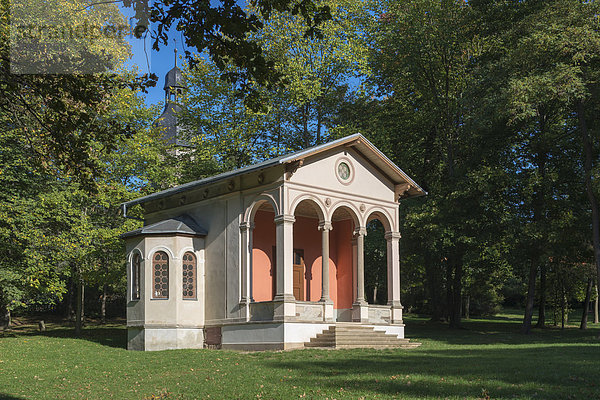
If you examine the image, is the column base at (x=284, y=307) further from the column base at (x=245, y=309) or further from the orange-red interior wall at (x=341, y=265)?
the orange-red interior wall at (x=341, y=265)

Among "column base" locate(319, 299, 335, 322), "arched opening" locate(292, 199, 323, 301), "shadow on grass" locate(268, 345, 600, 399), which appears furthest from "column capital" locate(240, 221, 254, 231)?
"shadow on grass" locate(268, 345, 600, 399)

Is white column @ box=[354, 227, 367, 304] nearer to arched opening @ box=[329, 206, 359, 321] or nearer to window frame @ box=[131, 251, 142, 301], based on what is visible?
arched opening @ box=[329, 206, 359, 321]

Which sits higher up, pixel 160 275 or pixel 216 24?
pixel 216 24

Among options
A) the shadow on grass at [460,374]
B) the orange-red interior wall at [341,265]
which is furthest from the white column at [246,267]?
the orange-red interior wall at [341,265]

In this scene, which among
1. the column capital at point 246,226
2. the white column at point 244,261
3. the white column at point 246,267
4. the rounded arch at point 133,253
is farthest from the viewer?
the rounded arch at point 133,253

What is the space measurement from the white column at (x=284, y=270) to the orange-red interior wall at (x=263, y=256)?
3.11 meters

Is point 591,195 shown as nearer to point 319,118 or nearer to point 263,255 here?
point 263,255

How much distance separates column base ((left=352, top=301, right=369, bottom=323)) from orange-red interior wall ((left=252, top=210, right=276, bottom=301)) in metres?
3.34

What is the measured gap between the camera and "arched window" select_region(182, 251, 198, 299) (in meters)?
22.1

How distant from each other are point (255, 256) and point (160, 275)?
11.6 feet

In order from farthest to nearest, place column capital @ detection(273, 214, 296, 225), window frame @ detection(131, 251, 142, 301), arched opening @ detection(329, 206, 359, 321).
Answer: arched opening @ detection(329, 206, 359, 321) → window frame @ detection(131, 251, 142, 301) → column capital @ detection(273, 214, 296, 225)

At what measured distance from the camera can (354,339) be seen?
65.2 feet

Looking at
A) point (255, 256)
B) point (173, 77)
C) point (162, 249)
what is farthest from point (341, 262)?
point (173, 77)

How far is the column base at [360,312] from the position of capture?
21.7 metres
